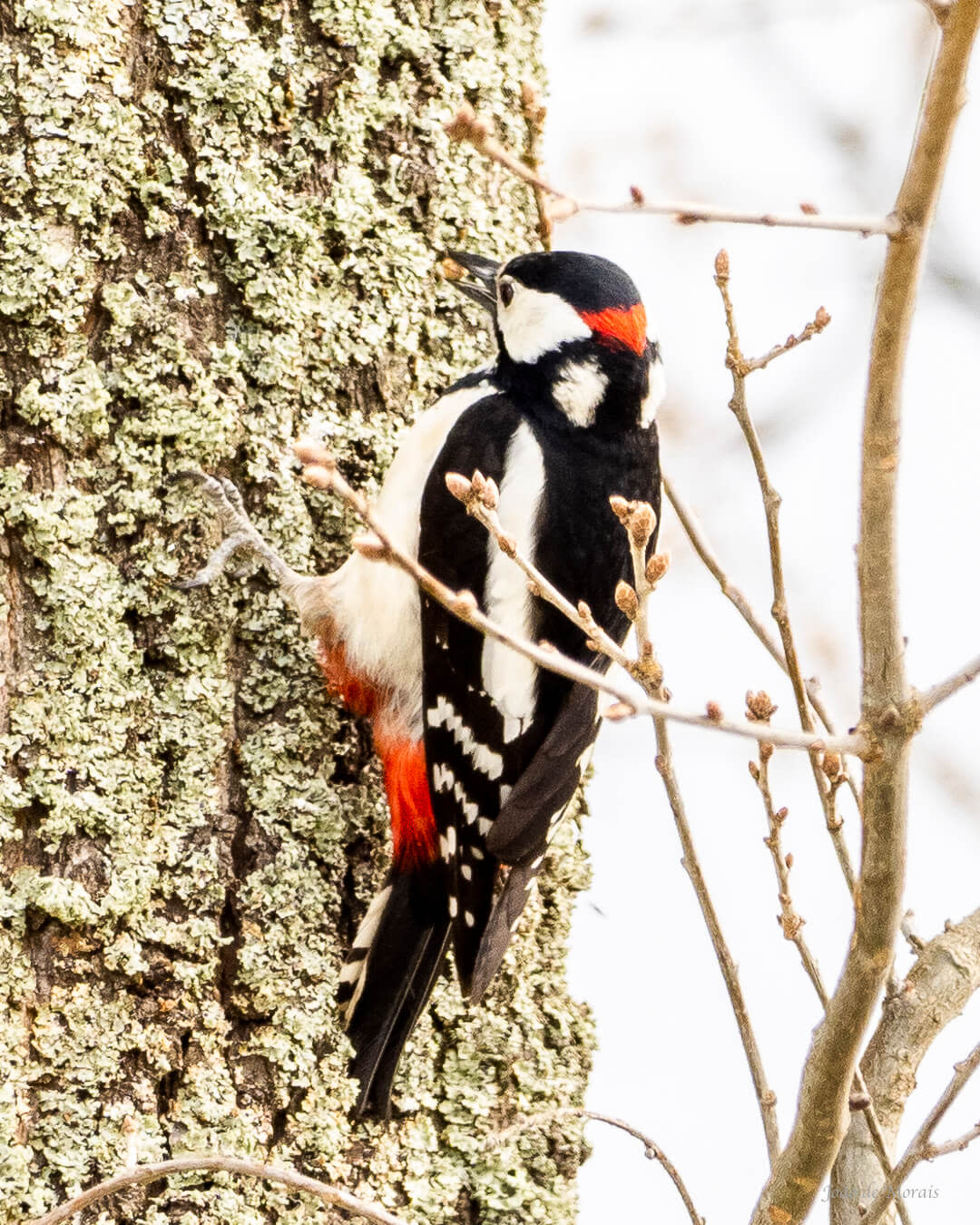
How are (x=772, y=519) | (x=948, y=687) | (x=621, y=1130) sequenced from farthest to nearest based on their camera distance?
(x=621, y=1130)
(x=772, y=519)
(x=948, y=687)

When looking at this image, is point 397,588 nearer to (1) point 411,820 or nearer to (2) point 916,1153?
(1) point 411,820

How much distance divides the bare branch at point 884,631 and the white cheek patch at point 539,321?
1.11 meters

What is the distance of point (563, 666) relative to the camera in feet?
3.60

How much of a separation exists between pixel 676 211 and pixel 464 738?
3.38 feet

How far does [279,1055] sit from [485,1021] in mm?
333

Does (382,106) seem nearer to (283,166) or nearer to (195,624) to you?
(283,166)

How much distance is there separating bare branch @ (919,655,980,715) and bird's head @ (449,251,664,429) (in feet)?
3.75

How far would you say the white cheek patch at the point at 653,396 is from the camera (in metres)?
2.20

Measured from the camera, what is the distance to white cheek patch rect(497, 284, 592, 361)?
7.04 ft

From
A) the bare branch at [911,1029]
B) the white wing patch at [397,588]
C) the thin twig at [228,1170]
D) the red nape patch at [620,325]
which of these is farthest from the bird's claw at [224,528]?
the bare branch at [911,1029]

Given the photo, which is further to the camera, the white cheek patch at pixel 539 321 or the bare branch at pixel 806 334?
the white cheek patch at pixel 539 321

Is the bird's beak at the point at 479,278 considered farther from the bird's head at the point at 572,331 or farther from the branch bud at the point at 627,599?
the branch bud at the point at 627,599

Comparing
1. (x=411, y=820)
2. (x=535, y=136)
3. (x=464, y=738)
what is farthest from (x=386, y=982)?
(x=535, y=136)

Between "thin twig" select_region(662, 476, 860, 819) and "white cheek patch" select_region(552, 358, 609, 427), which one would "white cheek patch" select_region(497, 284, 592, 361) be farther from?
"thin twig" select_region(662, 476, 860, 819)
